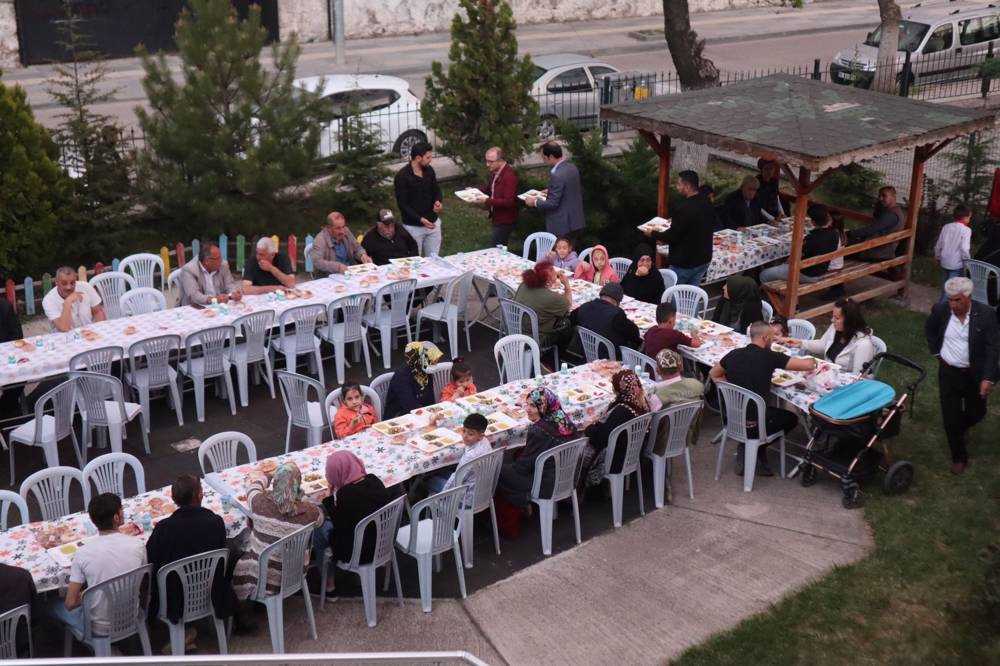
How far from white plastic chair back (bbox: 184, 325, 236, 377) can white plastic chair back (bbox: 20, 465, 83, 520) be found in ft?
8.29

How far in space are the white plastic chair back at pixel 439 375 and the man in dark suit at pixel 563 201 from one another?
13.8 ft

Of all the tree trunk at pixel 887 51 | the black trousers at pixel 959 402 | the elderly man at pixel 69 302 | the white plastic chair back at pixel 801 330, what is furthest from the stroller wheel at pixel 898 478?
the tree trunk at pixel 887 51

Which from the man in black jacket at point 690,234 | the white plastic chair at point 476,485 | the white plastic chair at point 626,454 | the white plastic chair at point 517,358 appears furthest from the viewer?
the man in black jacket at point 690,234

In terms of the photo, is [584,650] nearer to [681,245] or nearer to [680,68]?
[681,245]

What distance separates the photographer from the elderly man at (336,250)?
41.5 ft

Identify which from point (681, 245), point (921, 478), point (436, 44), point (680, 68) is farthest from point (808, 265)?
point (436, 44)

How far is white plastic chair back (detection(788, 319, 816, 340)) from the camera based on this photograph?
11.1 m

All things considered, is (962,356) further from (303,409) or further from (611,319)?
(303,409)

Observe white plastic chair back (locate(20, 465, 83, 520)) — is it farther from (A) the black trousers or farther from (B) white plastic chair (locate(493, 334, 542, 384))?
(A) the black trousers

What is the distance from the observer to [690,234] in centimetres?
1266

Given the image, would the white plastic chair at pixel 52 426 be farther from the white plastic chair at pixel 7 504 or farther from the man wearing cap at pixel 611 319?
the man wearing cap at pixel 611 319

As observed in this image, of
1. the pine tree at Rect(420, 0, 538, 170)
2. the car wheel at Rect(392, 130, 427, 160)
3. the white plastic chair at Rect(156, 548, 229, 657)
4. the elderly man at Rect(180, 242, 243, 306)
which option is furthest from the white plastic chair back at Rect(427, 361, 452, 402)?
the car wheel at Rect(392, 130, 427, 160)

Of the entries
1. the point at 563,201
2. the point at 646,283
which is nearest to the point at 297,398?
the point at 646,283

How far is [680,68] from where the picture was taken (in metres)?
17.1
